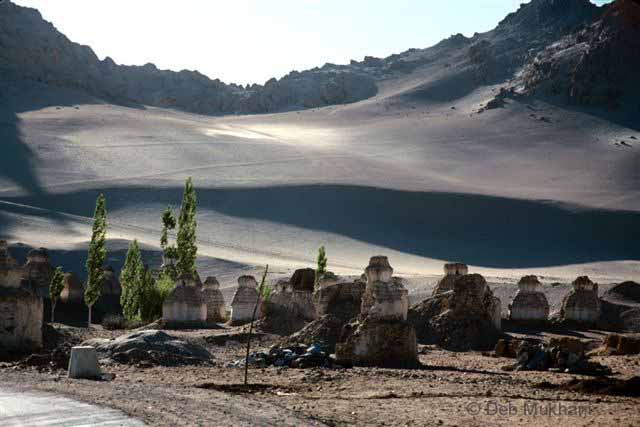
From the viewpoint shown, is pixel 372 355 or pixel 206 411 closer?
pixel 206 411

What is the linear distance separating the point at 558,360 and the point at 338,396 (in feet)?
23.8

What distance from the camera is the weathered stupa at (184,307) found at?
134 ft

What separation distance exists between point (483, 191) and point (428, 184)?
735 cm

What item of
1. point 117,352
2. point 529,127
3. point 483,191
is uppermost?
point 529,127

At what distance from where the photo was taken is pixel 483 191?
5344 inches

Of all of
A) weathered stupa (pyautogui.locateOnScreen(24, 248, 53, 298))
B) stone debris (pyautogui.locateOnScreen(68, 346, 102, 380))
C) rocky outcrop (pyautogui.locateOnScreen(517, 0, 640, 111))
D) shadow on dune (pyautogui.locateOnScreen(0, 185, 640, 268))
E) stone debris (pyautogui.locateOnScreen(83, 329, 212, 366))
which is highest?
rocky outcrop (pyautogui.locateOnScreen(517, 0, 640, 111))

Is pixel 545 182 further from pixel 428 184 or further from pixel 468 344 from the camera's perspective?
pixel 468 344

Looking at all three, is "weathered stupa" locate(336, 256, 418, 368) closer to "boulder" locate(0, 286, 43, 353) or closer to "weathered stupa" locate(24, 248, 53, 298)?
"boulder" locate(0, 286, 43, 353)

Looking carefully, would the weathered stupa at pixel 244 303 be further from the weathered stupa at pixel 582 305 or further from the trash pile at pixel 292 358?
the trash pile at pixel 292 358

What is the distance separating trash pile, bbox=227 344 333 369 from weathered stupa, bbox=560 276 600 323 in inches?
852

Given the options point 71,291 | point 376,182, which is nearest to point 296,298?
point 71,291

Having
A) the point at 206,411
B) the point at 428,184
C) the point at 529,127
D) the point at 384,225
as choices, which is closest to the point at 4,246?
the point at 206,411

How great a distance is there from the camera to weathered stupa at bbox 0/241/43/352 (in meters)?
23.5

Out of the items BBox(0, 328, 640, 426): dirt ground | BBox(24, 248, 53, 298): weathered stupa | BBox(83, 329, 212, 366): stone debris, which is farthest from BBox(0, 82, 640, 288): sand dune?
BBox(0, 328, 640, 426): dirt ground
